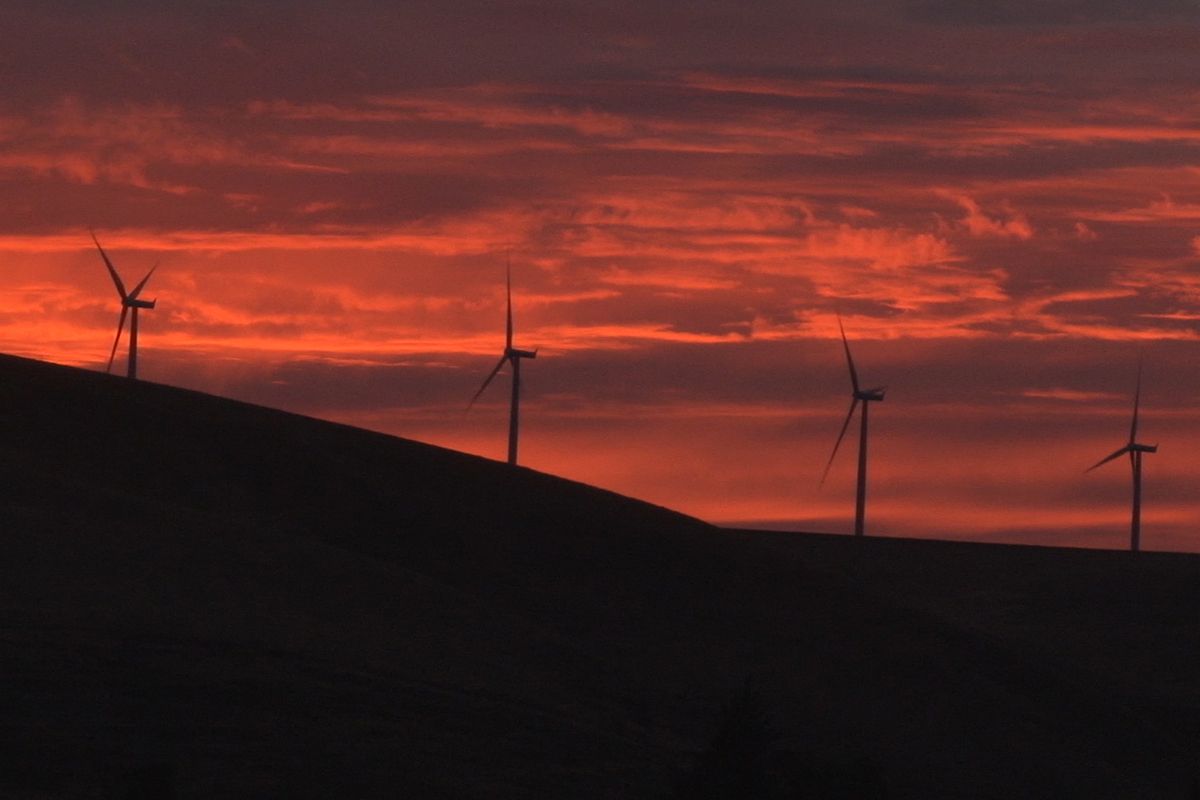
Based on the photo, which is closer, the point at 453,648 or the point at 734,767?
the point at 734,767

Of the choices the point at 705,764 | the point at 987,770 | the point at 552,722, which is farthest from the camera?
the point at 987,770

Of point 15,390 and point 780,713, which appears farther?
point 15,390

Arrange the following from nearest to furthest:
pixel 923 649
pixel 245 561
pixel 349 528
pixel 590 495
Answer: pixel 245 561, pixel 349 528, pixel 923 649, pixel 590 495

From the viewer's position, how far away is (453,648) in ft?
192

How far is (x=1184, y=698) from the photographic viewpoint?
3460 inches

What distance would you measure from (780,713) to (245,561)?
51.3 feet

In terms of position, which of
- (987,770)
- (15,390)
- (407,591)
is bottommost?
(987,770)

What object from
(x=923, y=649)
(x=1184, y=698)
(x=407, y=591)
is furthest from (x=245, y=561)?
(x=1184, y=698)

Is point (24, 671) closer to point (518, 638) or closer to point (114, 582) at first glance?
point (114, 582)

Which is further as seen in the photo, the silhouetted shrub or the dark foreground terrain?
the dark foreground terrain

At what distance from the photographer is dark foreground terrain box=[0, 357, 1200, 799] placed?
146 ft

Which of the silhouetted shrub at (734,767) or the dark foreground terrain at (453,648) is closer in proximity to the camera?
the silhouetted shrub at (734,767)

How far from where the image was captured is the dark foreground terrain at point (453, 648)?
1750 inches

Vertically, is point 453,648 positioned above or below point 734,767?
above
